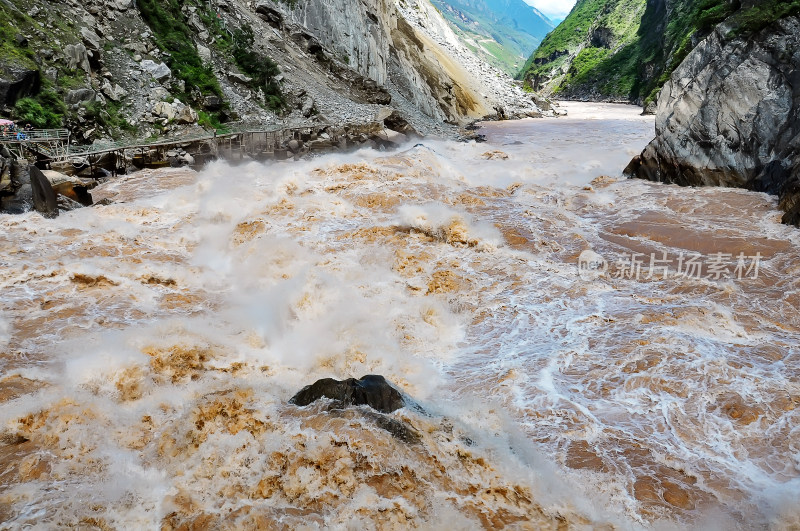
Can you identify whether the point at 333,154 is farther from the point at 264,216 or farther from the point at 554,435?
the point at 554,435

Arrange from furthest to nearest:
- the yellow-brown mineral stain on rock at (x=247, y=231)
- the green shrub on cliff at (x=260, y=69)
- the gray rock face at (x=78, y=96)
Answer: the green shrub on cliff at (x=260, y=69)
the gray rock face at (x=78, y=96)
the yellow-brown mineral stain on rock at (x=247, y=231)

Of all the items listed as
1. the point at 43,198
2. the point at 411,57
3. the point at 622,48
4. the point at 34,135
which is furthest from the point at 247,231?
the point at 622,48

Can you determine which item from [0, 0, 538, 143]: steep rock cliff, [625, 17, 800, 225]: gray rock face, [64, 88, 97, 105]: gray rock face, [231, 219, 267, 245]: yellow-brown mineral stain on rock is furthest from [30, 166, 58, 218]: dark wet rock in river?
[625, 17, 800, 225]: gray rock face

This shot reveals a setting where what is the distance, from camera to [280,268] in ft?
36.6

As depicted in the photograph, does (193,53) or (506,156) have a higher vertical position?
(193,53)

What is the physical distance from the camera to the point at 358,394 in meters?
6.13

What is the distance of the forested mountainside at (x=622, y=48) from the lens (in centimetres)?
5626

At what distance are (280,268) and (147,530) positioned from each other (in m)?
7.17

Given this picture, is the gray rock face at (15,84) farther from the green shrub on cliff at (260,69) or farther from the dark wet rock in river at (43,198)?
the green shrub on cliff at (260,69)

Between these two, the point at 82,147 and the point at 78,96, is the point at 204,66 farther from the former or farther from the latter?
the point at 82,147

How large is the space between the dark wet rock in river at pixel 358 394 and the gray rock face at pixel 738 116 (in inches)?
504

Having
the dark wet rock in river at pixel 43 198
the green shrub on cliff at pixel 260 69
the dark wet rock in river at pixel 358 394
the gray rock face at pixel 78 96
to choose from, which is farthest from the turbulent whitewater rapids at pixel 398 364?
the green shrub on cliff at pixel 260 69

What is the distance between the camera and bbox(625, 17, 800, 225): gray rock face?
14.6 meters

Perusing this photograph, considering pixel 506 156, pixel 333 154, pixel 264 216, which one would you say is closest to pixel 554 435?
pixel 264 216
